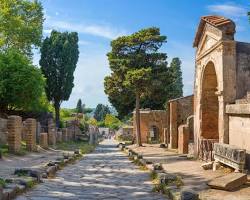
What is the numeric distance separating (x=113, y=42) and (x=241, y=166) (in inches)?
967

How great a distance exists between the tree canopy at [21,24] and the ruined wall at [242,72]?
2711 centimetres

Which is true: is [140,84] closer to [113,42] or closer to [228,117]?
[113,42]

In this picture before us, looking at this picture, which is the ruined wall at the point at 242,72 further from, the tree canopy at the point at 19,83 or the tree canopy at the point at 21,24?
the tree canopy at the point at 21,24

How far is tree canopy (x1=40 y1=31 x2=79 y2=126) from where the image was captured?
4853 centimetres

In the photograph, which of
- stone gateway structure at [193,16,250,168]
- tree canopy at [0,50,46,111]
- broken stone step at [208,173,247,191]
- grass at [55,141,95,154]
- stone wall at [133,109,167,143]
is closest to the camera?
broken stone step at [208,173,247,191]

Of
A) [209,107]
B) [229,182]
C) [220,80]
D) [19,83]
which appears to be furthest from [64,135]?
[229,182]

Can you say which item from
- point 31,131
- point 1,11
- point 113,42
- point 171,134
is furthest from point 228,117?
point 1,11

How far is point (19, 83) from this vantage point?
114 feet

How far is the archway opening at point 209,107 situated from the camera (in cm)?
2028

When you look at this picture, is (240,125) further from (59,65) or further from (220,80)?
(59,65)

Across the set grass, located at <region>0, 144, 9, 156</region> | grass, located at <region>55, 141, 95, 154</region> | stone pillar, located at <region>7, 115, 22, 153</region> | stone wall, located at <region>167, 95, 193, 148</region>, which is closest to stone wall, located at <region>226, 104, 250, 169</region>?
grass, located at <region>0, 144, 9, 156</region>

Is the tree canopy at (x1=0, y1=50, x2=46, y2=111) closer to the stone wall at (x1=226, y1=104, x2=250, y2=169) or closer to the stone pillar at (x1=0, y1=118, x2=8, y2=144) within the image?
the stone pillar at (x1=0, y1=118, x2=8, y2=144)

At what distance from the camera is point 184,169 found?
15.8m

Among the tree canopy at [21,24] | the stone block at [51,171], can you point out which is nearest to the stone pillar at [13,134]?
the stone block at [51,171]
